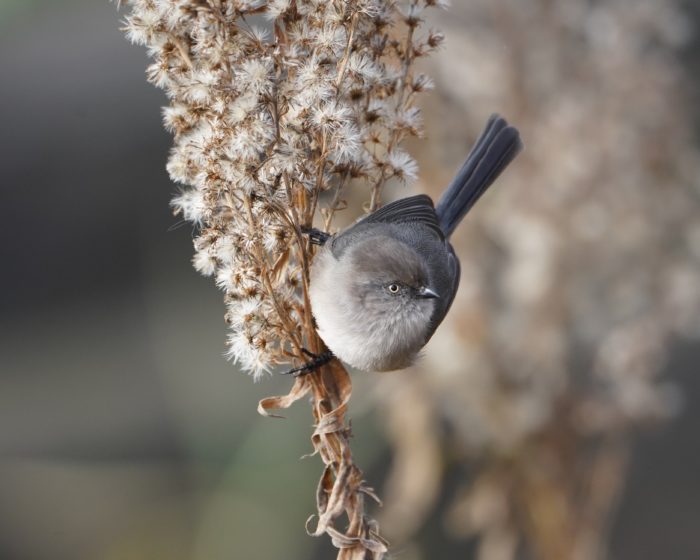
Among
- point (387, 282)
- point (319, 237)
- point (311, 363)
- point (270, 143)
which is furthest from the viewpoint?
point (387, 282)

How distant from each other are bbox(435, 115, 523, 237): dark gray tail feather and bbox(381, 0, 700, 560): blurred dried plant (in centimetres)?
39

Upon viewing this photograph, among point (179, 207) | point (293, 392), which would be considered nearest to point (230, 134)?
point (179, 207)

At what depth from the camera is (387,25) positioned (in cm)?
158

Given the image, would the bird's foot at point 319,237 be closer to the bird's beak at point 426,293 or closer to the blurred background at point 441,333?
the bird's beak at point 426,293

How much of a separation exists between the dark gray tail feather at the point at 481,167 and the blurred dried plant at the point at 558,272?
1.27 feet

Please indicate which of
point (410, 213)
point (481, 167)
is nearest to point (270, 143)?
point (410, 213)

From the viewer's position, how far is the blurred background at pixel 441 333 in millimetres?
2762

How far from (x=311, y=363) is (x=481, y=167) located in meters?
0.97

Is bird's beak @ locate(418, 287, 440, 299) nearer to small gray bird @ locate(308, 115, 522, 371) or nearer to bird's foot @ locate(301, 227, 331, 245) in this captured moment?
small gray bird @ locate(308, 115, 522, 371)

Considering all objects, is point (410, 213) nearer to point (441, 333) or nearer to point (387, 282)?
point (387, 282)

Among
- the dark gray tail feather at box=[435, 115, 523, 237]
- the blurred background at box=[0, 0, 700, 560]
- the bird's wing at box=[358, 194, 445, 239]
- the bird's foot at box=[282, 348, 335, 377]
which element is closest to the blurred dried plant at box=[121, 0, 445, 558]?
the bird's foot at box=[282, 348, 335, 377]

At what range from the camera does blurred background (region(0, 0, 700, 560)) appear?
276 centimetres

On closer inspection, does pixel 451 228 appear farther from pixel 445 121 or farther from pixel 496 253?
pixel 496 253

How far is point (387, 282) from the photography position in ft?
6.56
